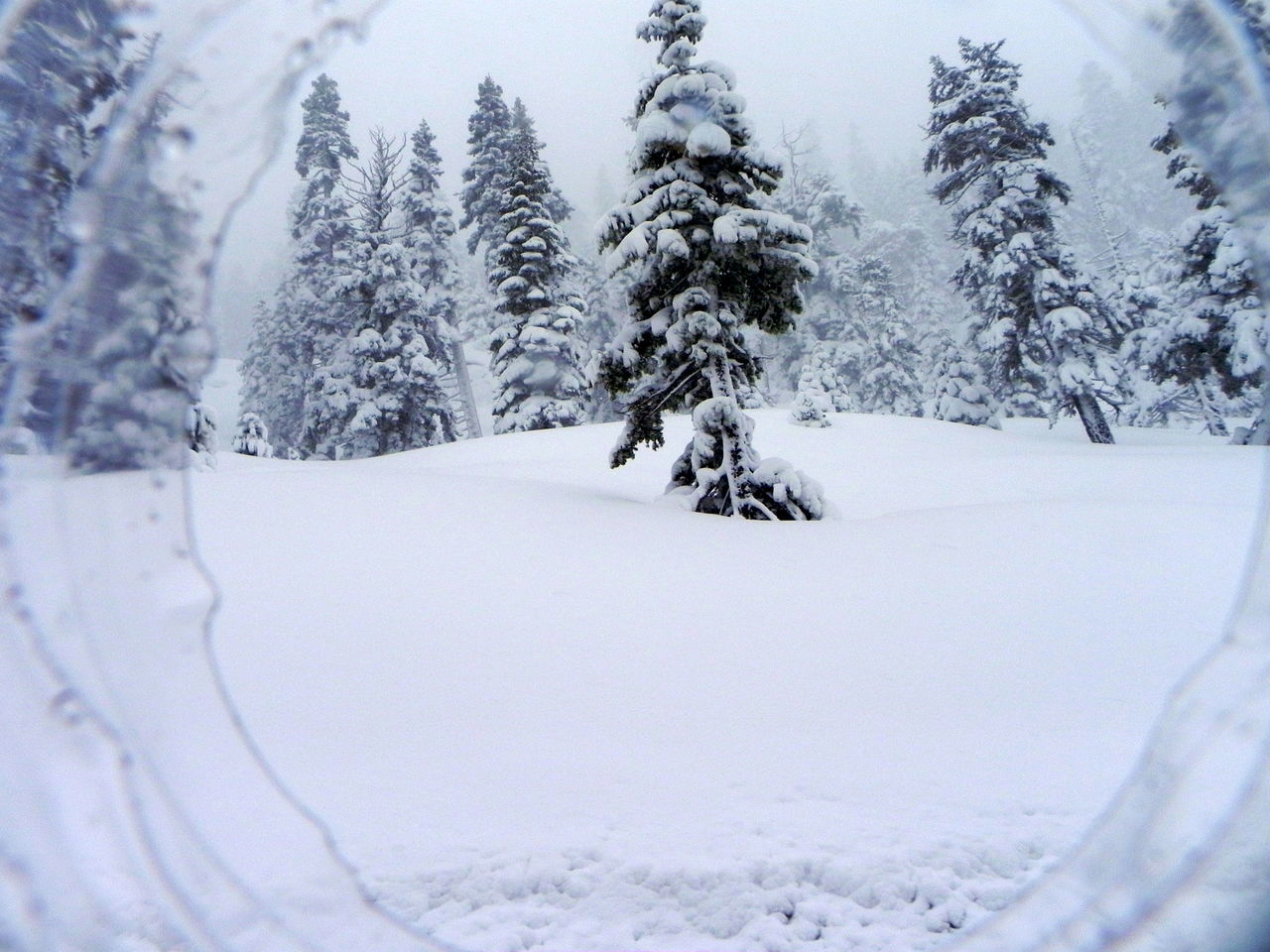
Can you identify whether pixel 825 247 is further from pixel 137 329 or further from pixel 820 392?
pixel 137 329

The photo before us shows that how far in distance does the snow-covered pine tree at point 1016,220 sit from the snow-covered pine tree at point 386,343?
64.4ft

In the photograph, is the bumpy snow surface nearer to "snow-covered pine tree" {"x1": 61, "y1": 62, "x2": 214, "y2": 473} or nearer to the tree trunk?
"snow-covered pine tree" {"x1": 61, "y1": 62, "x2": 214, "y2": 473}

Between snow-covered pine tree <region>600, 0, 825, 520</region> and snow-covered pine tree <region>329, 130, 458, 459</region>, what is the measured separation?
19271 mm

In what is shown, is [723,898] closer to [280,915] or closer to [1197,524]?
[280,915]

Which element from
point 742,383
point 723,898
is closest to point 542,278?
point 742,383

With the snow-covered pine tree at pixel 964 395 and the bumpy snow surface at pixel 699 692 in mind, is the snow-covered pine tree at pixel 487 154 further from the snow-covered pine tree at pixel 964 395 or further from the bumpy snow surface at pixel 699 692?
the bumpy snow surface at pixel 699 692

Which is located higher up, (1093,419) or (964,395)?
(964,395)

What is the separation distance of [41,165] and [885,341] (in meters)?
39.9

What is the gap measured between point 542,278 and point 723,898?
1120 inches

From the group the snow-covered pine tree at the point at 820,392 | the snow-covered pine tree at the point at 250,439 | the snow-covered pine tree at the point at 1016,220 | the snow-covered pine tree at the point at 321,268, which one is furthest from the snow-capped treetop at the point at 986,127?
the snow-covered pine tree at the point at 250,439

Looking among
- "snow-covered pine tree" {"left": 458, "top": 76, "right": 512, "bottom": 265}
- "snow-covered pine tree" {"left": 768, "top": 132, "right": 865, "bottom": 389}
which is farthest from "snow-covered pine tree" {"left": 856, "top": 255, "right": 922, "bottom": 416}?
"snow-covered pine tree" {"left": 458, "top": 76, "right": 512, "bottom": 265}

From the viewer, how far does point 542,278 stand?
29.2 meters

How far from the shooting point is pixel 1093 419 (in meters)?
22.1

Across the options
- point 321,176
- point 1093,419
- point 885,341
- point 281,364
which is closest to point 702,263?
point 1093,419
